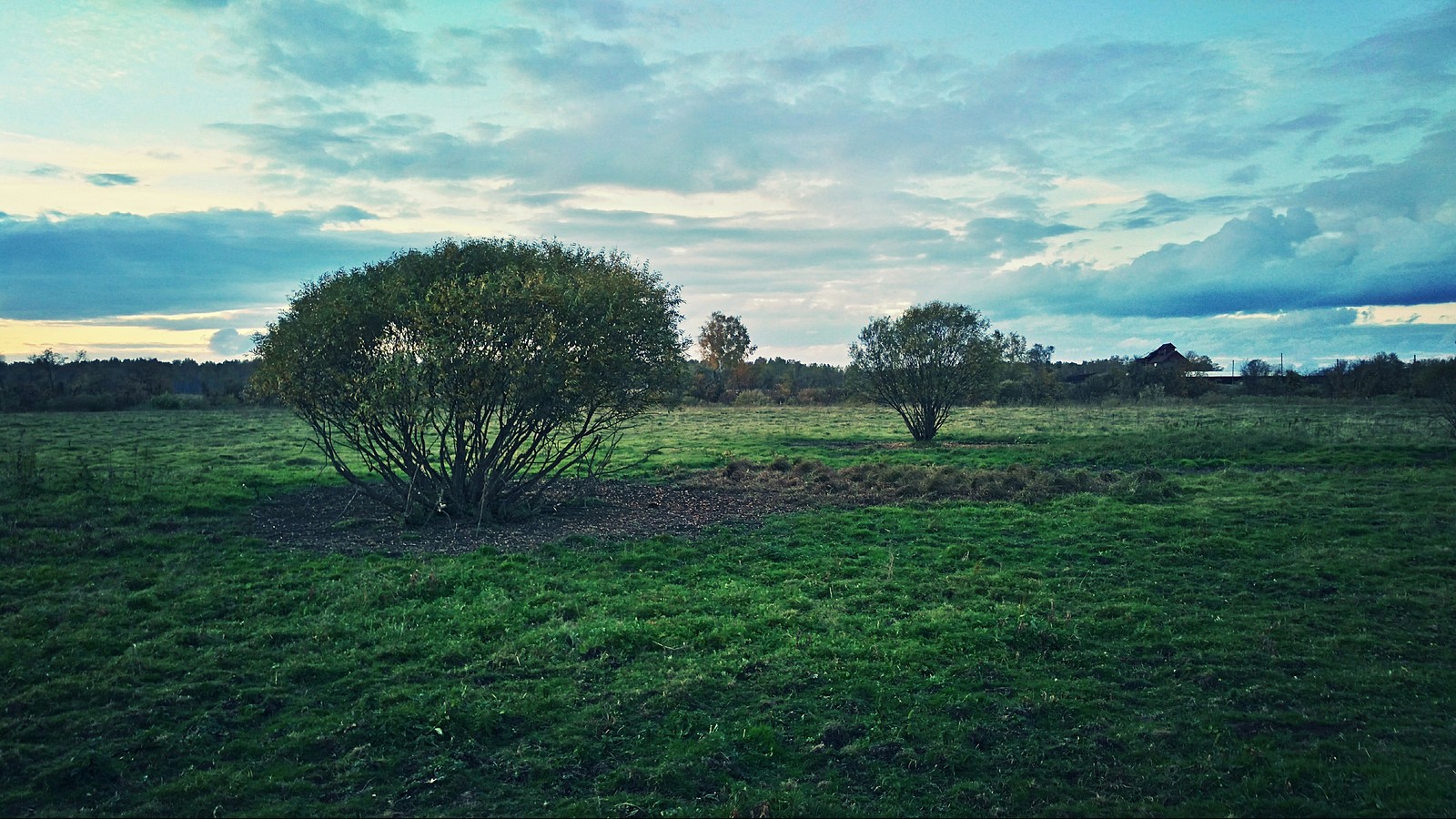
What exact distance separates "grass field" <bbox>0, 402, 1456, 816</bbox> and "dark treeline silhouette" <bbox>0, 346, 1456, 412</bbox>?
1543 inches

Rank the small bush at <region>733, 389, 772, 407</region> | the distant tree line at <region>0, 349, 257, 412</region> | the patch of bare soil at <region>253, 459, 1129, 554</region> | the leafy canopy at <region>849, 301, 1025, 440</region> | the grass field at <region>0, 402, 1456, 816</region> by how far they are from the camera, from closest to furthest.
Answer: the grass field at <region>0, 402, 1456, 816</region> → the patch of bare soil at <region>253, 459, 1129, 554</region> → the leafy canopy at <region>849, 301, 1025, 440</region> → the distant tree line at <region>0, 349, 257, 412</region> → the small bush at <region>733, 389, 772, 407</region>

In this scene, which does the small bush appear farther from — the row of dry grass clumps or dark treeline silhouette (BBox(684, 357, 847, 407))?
the row of dry grass clumps

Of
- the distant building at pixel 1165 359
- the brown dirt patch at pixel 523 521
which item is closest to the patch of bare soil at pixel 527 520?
the brown dirt patch at pixel 523 521

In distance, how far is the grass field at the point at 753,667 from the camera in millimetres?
6367

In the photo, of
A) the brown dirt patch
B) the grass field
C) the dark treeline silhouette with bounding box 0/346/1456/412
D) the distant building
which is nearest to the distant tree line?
the dark treeline silhouette with bounding box 0/346/1456/412

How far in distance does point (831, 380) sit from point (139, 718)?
102 meters

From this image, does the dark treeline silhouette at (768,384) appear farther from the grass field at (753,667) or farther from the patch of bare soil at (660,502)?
the grass field at (753,667)

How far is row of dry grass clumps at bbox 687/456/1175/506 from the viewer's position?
20016 mm

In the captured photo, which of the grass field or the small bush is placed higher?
the small bush

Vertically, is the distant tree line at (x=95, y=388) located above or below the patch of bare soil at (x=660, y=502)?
above

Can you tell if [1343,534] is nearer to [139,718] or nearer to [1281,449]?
[1281,449]

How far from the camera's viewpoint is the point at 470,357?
15.1 meters

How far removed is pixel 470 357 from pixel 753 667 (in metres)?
9.22

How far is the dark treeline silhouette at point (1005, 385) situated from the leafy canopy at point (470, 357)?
36.6 metres
